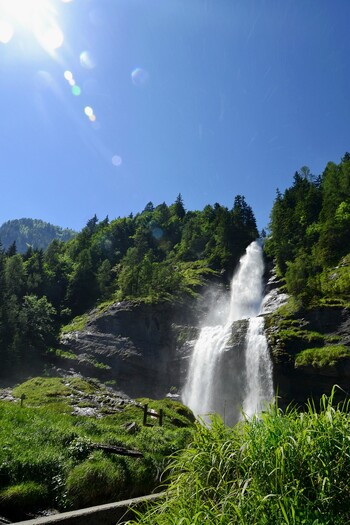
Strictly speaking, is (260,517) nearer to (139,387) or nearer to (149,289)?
(139,387)

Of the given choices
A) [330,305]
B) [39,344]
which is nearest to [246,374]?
[330,305]

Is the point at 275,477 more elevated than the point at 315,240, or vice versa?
the point at 315,240

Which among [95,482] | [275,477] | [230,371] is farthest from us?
[230,371]

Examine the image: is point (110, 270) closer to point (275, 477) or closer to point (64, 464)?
point (64, 464)

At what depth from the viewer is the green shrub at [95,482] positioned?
7219mm

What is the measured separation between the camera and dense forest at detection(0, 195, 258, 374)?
5612 cm

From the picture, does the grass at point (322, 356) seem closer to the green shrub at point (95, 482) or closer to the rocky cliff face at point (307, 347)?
the rocky cliff face at point (307, 347)

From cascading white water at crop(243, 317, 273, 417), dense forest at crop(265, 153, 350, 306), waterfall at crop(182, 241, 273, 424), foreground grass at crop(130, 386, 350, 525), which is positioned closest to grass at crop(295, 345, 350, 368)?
cascading white water at crop(243, 317, 273, 417)

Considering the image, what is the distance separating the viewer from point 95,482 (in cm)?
760

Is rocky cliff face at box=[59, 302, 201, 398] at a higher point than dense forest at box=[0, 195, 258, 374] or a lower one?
lower

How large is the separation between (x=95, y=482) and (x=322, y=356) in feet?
104

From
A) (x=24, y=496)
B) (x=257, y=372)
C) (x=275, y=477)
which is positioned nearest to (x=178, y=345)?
(x=257, y=372)

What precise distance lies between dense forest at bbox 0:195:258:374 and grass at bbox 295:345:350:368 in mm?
25362

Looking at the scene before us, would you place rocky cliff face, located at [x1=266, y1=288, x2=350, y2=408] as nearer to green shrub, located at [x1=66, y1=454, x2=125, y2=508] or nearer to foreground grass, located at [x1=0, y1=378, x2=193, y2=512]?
foreground grass, located at [x1=0, y1=378, x2=193, y2=512]
